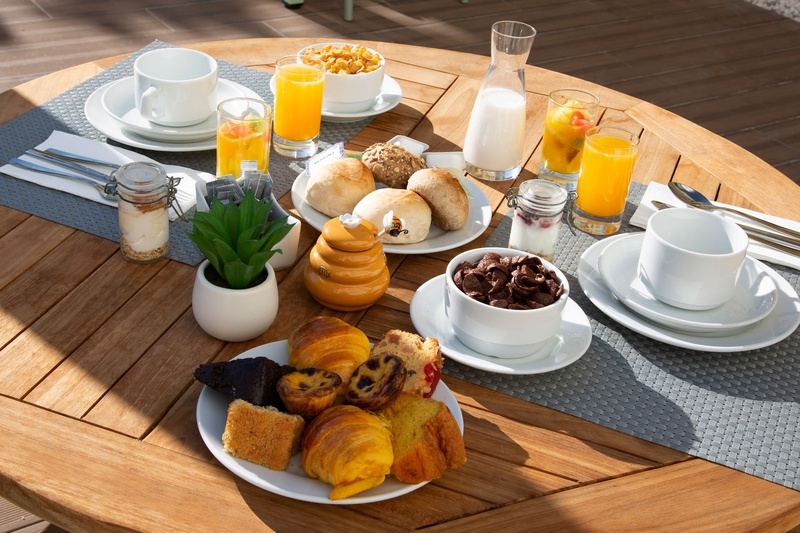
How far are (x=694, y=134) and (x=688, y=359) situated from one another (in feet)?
2.35

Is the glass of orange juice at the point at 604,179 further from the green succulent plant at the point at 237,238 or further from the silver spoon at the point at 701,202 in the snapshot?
the green succulent plant at the point at 237,238

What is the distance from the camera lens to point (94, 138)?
4.80 ft

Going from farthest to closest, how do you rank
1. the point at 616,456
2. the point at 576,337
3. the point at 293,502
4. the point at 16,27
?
the point at 16,27 → the point at 576,337 → the point at 616,456 → the point at 293,502

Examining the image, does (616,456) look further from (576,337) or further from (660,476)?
(576,337)

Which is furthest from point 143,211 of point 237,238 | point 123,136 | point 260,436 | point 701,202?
point 701,202

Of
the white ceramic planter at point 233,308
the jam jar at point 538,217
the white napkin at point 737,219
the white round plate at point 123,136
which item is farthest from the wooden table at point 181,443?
the white napkin at point 737,219

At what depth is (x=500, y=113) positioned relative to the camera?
1463mm

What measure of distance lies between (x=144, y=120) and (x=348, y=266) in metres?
0.56

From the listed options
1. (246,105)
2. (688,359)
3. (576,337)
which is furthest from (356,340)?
(246,105)

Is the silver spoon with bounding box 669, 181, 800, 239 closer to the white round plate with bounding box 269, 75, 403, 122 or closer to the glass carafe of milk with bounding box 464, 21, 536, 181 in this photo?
the glass carafe of milk with bounding box 464, 21, 536, 181

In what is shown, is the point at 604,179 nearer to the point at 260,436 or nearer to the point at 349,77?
the point at 349,77

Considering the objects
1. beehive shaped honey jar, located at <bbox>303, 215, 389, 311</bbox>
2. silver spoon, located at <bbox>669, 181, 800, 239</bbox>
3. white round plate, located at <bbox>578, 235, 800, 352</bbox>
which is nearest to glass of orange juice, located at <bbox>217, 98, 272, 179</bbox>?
beehive shaped honey jar, located at <bbox>303, 215, 389, 311</bbox>

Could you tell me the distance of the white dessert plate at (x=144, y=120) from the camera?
4.68 ft

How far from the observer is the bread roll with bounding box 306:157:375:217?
1.28 metres
